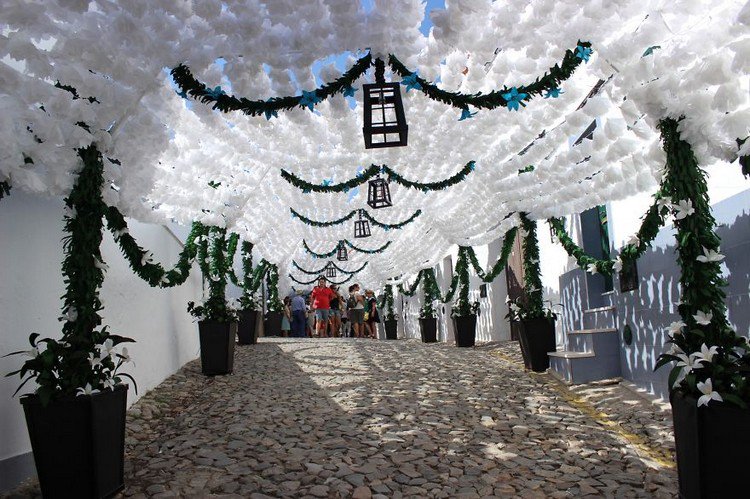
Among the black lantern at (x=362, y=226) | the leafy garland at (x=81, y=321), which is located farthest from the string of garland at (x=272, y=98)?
the black lantern at (x=362, y=226)

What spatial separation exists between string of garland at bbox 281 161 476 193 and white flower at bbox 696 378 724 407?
4.72 m

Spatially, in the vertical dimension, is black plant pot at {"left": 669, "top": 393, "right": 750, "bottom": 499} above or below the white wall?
below

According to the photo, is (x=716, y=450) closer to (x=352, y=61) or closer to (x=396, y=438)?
(x=396, y=438)

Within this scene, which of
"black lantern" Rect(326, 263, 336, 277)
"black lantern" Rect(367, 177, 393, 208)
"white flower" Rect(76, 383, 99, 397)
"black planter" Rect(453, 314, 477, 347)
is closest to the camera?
"white flower" Rect(76, 383, 99, 397)

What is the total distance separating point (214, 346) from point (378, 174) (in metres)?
3.16

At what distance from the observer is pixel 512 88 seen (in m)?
4.14

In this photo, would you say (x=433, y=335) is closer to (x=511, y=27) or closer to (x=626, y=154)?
(x=626, y=154)

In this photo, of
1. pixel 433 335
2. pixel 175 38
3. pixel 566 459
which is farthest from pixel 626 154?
pixel 433 335

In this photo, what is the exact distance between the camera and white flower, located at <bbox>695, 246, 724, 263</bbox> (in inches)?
122

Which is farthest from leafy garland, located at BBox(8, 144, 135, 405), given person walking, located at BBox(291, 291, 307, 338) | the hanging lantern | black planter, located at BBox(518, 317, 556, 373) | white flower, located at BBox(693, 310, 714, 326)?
person walking, located at BBox(291, 291, 307, 338)

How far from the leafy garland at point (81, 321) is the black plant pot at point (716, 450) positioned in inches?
129

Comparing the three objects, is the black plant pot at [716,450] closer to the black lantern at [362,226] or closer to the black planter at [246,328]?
the black lantern at [362,226]

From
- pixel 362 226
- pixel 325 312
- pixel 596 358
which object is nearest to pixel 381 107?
pixel 596 358

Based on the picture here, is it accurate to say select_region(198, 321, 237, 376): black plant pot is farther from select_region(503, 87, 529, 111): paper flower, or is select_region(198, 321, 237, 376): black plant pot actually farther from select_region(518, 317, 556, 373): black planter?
select_region(503, 87, 529, 111): paper flower
